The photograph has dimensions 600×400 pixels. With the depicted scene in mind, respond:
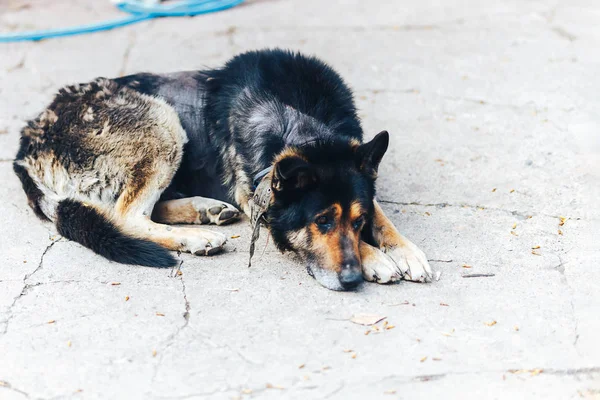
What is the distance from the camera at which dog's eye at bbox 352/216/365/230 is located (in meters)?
4.35

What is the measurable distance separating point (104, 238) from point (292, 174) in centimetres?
141

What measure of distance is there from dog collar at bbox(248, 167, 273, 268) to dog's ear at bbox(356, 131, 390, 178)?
60 cm

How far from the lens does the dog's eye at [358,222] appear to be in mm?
4348

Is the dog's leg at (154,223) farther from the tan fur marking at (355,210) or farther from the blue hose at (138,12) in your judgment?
the blue hose at (138,12)

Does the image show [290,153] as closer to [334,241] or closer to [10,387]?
[334,241]

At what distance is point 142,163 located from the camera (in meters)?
5.21

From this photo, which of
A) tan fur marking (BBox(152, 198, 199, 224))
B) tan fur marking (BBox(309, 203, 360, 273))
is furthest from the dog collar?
tan fur marking (BBox(152, 198, 199, 224))

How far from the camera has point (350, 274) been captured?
4.20 metres

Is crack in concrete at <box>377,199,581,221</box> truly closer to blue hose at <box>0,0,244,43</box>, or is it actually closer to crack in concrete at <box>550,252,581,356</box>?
crack in concrete at <box>550,252,581,356</box>

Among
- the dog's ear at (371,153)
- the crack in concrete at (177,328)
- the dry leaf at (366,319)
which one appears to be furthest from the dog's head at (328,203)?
the crack in concrete at (177,328)

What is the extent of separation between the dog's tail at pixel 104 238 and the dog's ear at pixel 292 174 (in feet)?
3.02

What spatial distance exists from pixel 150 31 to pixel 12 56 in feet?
5.41

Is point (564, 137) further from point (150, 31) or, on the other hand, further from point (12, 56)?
point (12, 56)

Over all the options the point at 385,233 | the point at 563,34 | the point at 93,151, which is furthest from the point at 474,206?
the point at 563,34
